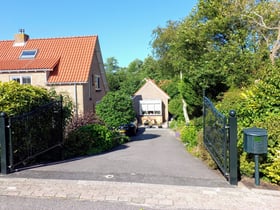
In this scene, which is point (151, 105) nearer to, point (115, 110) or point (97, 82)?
point (97, 82)

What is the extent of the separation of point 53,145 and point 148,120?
26900mm

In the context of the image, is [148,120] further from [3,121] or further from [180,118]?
[3,121]

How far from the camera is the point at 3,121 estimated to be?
17.9 ft

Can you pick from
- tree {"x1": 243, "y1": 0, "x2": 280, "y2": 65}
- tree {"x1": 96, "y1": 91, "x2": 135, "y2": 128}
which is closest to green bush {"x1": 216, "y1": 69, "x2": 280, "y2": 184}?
tree {"x1": 243, "y1": 0, "x2": 280, "y2": 65}

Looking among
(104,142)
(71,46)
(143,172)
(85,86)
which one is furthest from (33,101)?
(71,46)

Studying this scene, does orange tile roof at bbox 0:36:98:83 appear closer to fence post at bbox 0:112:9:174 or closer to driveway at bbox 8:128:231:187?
driveway at bbox 8:128:231:187

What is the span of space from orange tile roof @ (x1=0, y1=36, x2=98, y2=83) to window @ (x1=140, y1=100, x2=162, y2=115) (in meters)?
15.7

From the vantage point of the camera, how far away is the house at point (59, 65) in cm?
1847

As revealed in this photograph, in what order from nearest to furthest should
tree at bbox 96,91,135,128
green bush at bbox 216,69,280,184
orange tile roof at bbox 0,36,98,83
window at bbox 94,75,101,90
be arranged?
green bush at bbox 216,69,280,184 → tree at bbox 96,91,135,128 → orange tile roof at bbox 0,36,98,83 → window at bbox 94,75,101,90

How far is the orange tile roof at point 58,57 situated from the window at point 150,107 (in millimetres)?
15693

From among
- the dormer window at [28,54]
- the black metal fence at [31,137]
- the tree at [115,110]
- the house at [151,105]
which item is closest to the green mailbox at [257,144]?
the black metal fence at [31,137]

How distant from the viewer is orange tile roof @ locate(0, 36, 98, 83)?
733 inches

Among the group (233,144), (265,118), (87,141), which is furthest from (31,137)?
(265,118)

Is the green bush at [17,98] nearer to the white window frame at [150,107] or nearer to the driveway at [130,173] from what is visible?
the driveway at [130,173]
